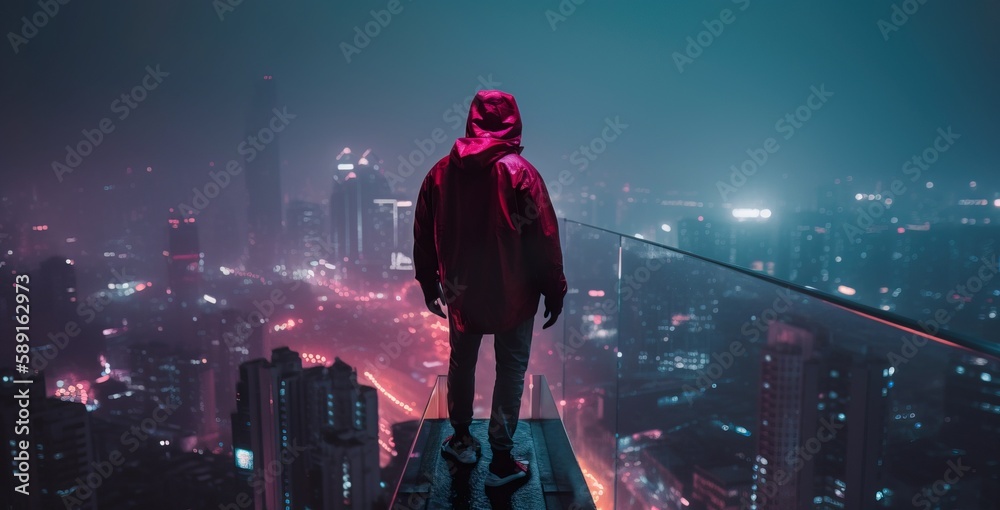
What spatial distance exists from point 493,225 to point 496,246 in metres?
0.07

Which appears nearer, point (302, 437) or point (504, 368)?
point (504, 368)

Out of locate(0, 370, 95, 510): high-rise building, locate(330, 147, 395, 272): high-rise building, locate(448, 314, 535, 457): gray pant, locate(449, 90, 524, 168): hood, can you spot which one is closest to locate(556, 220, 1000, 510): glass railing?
locate(448, 314, 535, 457): gray pant

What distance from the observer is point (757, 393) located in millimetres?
1956

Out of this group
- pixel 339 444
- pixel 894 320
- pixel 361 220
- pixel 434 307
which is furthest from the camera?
pixel 361 220

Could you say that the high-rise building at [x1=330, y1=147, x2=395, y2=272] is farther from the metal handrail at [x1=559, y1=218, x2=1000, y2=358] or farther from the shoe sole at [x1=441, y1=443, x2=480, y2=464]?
the metal handrail at [x1=559, y1=218, x2=1000, y2=358]

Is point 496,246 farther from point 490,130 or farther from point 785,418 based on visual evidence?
point 785,418

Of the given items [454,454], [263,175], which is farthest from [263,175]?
[454,454]

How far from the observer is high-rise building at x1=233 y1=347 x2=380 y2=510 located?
6590mm

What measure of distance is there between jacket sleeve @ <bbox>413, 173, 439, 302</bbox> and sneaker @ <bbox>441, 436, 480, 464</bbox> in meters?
0.56

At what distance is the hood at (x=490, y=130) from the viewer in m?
1.33

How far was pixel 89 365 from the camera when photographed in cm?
786

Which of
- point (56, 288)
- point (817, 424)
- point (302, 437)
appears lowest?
point (302, 437)

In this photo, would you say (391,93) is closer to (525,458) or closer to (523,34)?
(523,34)

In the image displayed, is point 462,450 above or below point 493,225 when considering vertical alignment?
below
